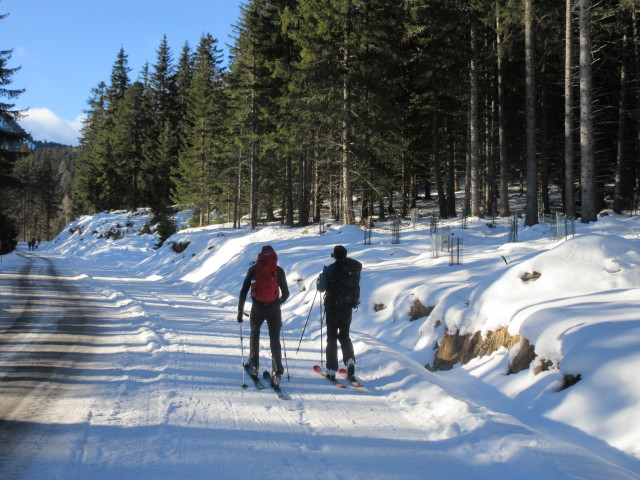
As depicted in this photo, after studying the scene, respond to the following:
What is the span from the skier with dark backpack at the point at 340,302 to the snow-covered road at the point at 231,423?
1.34 ft

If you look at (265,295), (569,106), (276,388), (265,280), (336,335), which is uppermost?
(569,106)

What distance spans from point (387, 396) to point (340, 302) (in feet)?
4.87

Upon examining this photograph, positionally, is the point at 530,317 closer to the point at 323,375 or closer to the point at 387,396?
the point at 387,396

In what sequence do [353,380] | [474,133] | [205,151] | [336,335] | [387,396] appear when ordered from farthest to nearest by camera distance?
1. [205,151]
2. [474,133]
3. [336,335]
4. [353,380]
5. [387,396]

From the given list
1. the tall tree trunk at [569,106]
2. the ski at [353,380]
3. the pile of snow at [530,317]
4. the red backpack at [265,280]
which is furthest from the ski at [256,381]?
the tall tree trunk at [569,106]

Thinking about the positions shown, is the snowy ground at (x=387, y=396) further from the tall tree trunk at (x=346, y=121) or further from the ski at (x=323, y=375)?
the tall tree trunk at (x=346, y=121)

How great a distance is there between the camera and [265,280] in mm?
6184

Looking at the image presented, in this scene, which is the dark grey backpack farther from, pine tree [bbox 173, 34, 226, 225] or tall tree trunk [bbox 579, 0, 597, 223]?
pine tree [bbox 173, 34, 226, 225]

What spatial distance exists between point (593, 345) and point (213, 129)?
35.0m

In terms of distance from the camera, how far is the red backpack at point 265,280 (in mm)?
6180

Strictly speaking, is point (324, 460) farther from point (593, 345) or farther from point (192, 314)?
point (192, 314)

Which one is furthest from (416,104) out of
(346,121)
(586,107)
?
(586,107)

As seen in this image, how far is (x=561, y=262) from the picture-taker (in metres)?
7.08

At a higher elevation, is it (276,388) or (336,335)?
(336,335)
